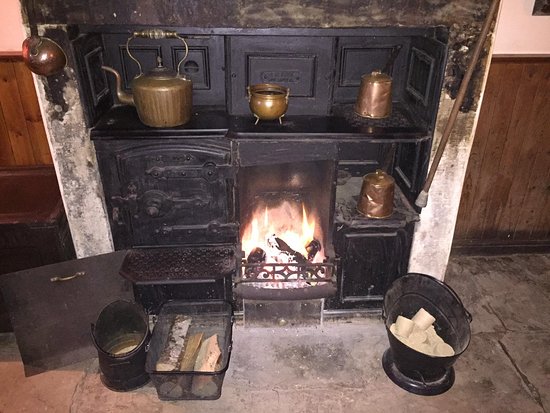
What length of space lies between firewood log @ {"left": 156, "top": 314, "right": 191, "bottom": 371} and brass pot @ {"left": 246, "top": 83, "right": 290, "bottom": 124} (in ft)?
5.52

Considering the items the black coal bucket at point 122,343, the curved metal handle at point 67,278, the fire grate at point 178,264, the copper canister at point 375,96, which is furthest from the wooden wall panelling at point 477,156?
the curved metal handle at point 67,278

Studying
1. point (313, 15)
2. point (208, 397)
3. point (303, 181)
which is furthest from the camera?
point (303, 181)

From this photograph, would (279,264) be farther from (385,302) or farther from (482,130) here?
(482,130)

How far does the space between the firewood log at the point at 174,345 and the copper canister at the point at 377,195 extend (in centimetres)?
165

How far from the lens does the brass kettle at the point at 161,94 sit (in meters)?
2.98

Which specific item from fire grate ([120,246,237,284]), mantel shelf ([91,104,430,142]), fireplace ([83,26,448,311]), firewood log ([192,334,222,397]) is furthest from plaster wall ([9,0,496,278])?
firewood log ([192,334,222,397])

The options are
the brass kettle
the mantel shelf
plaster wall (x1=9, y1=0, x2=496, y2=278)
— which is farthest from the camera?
the mantel shelf

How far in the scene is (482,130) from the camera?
13.7ft

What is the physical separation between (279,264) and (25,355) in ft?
6.36

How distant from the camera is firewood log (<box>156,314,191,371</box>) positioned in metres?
3.34

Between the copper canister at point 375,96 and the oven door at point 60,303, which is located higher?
the copper canister at point 375,96

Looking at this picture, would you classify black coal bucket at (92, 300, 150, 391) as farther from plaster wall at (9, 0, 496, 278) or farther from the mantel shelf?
the mantel shelf

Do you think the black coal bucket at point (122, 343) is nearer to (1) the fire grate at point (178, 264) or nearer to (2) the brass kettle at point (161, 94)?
(1) the fire grate at point (178, 264)

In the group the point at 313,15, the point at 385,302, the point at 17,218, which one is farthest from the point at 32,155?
the point at 385,302
